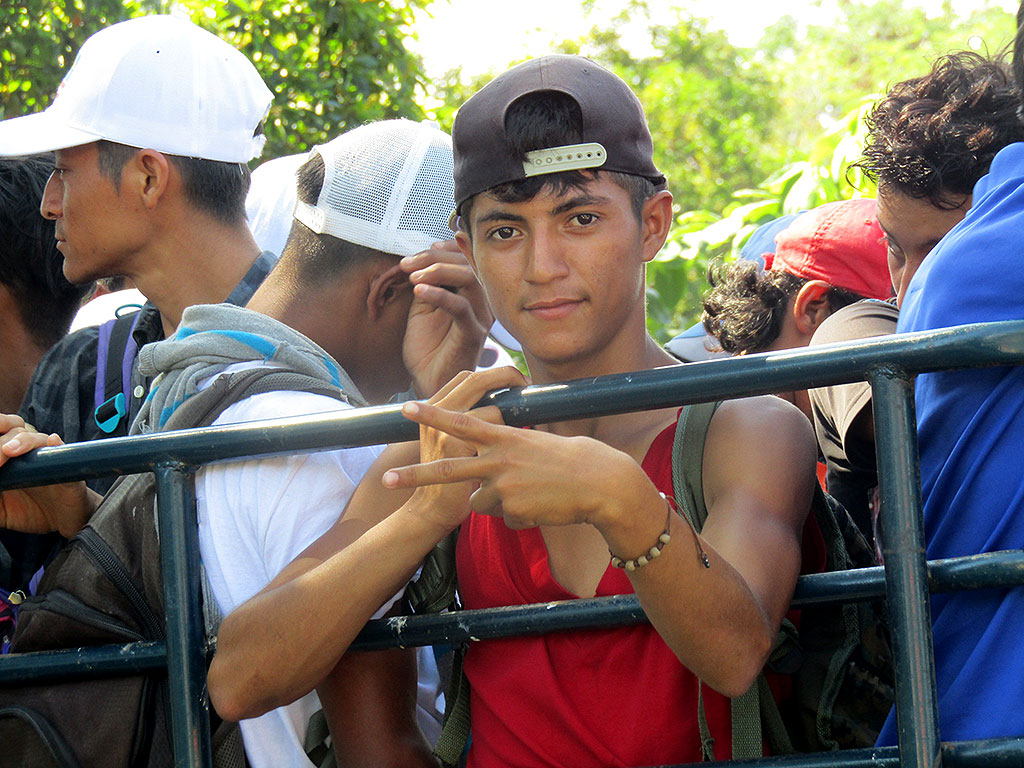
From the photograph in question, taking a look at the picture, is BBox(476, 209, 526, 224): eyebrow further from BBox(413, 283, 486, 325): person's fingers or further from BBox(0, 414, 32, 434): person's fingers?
BBox(0, 414, 32, 434): person's fingers

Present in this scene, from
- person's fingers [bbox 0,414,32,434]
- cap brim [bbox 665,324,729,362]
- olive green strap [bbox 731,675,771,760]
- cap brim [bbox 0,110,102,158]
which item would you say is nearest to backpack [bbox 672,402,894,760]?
olive green strap [bbox 731,675,771,760]

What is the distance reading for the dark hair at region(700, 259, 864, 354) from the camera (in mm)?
3301

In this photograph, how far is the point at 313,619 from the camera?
1.74 meters

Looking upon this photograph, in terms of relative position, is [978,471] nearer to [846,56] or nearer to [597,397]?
[597,397]

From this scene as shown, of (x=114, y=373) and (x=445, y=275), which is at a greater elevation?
(x=445, y=275)

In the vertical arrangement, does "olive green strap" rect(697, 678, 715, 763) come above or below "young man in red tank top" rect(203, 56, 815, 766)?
below

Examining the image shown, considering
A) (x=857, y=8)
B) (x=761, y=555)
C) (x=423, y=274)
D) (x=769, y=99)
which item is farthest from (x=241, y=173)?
(x=857, y=8)

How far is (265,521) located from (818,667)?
0.90m

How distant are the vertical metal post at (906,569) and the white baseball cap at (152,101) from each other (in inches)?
76.4

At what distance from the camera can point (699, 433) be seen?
184cm

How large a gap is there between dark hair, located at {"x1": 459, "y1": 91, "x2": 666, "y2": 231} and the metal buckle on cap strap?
0.01m

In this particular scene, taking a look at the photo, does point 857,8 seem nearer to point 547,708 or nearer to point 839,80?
point 839,80

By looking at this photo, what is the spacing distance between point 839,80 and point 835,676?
27.1 meters

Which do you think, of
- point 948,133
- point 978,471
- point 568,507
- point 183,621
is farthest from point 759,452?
point 948,133
